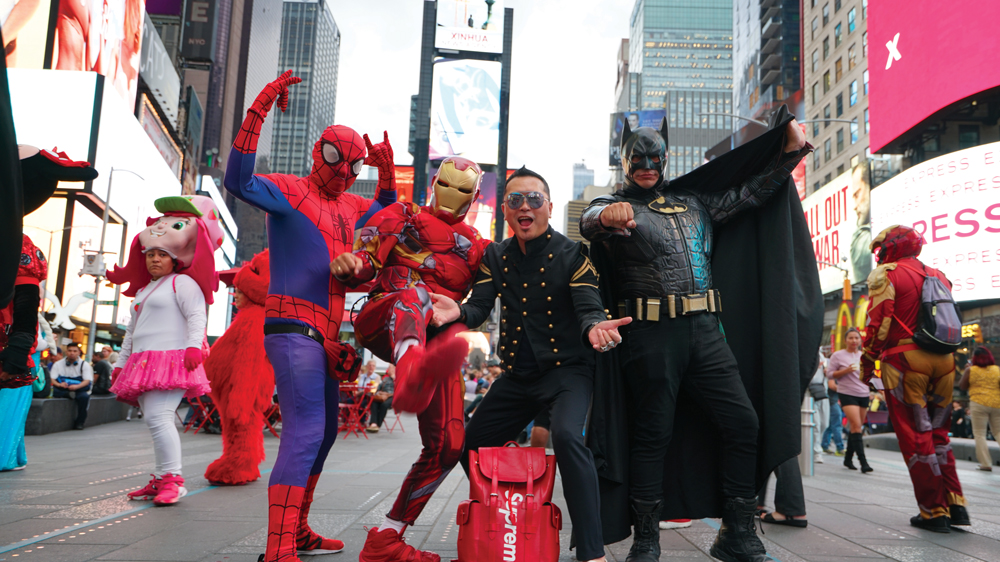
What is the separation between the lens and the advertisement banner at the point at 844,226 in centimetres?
3403

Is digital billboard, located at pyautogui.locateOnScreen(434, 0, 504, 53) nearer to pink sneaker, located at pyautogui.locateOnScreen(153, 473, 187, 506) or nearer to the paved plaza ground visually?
the paved plaza ground

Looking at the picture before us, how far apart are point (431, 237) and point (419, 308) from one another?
19.0 inches

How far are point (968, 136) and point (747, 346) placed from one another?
33.5m

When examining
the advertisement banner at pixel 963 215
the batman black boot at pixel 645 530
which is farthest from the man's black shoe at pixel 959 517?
the advertisement banner at pixel 963 215

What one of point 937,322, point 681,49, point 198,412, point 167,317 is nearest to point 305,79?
point 681,49

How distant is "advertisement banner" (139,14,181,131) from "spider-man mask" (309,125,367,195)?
126ft

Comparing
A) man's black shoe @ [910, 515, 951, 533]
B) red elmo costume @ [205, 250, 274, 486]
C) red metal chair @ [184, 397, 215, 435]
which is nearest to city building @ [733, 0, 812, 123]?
red metal chair @ [184, 397, 215, 435]

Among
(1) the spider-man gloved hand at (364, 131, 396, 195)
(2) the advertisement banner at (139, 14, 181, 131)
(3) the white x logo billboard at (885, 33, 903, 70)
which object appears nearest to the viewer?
(1) the spider-man gloved hand at (364, 131, 396, 195)

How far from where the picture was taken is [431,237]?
3.34m

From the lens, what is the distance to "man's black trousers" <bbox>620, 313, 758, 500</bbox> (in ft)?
11.2

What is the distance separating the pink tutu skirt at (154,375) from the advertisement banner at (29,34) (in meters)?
27.6

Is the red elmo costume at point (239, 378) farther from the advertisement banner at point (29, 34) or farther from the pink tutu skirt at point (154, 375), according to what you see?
the advertisement banner at point (29, 34)

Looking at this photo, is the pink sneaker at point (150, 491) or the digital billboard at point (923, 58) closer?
the pink sneaker at point (150, 491)

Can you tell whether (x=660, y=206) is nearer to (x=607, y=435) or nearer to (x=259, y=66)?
(x=607, y=435)
